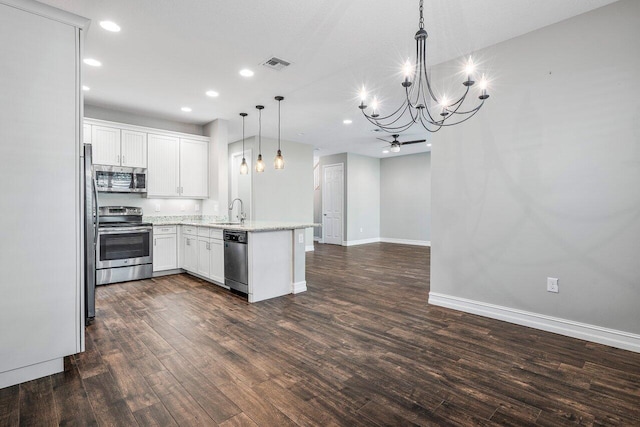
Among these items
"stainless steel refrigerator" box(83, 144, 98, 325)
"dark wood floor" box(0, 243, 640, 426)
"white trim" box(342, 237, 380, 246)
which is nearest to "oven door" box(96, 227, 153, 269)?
"dark wood floor" box(0, 243, 640, 426)

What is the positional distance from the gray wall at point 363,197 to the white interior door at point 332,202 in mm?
275

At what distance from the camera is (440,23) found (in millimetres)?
2760

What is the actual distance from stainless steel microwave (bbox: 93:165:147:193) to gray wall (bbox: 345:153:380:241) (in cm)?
556

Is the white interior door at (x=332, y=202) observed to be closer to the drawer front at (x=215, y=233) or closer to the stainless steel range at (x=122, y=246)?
the drawer front at (x=215, y=233)

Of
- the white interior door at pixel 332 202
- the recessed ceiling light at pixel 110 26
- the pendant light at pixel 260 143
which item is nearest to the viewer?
the recessed ceiling light at pixel 110 26

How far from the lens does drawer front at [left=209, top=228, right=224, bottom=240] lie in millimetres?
4348

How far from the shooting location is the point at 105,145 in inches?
192

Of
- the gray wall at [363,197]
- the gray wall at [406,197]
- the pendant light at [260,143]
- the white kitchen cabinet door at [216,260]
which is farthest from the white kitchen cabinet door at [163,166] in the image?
the gray wall at [406,197]

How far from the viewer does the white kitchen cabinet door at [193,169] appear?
571cm

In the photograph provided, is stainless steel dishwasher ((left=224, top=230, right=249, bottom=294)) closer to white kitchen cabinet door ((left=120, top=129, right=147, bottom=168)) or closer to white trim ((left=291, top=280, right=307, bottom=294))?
white trim ((left=291, top=280, right=307, bottom=294))

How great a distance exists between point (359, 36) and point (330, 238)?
7349 mm

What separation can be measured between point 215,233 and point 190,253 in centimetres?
102

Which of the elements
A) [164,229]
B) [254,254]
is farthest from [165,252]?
[254,254]

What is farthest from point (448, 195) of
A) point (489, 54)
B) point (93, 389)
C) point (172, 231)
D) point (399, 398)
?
point (172, 231)
